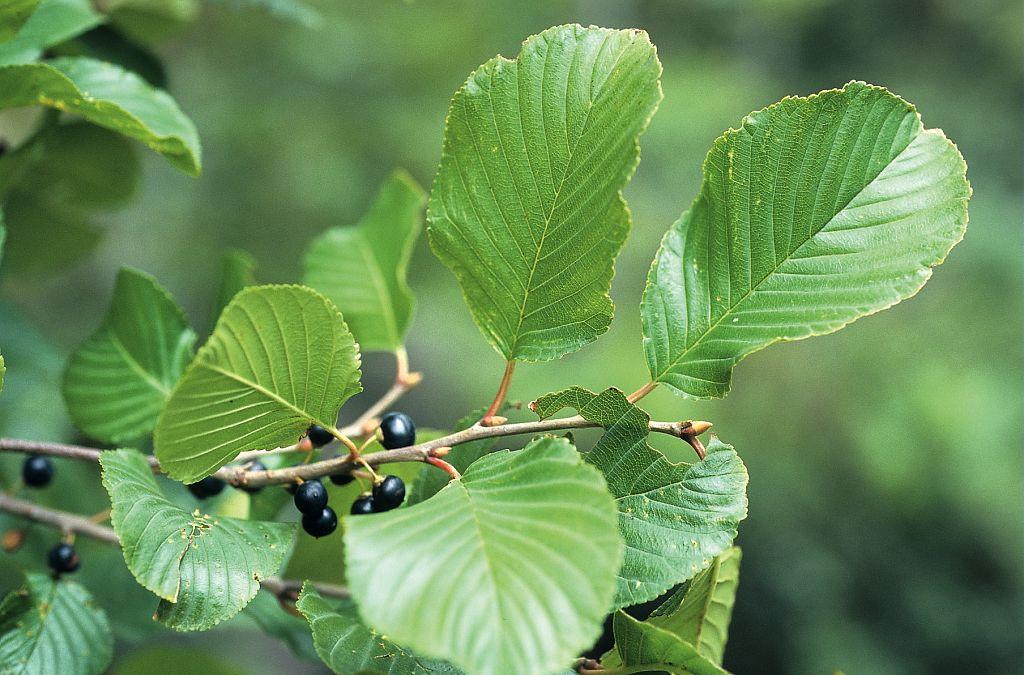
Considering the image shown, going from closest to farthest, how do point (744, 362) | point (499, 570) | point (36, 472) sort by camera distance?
point (499, 570)
point (36, 472)
point (744, 362)

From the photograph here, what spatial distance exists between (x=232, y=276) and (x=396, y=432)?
0.29 meters

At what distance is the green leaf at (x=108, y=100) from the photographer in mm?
632

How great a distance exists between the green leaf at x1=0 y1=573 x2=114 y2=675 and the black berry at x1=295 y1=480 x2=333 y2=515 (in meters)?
0.26

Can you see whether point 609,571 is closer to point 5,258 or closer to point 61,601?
point 61,601

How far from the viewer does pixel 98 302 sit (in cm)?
374

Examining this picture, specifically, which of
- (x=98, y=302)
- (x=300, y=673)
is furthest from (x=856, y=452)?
(x=98, y=302)

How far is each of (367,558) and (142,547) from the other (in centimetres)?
17

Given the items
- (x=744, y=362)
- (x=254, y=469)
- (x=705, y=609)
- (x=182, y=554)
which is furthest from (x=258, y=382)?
(x=744, y=362)

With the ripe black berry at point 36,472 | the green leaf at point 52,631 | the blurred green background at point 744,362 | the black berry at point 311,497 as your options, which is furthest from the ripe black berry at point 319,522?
the blurred green background at point 744,362

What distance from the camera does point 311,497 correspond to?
58cm

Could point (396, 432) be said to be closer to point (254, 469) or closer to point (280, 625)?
Answer: point (254, 469)

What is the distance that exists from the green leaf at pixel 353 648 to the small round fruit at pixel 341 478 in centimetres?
9

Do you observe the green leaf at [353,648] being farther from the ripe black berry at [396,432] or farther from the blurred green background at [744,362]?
the blurred green background at [744,362]

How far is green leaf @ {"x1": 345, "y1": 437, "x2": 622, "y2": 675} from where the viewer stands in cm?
38
